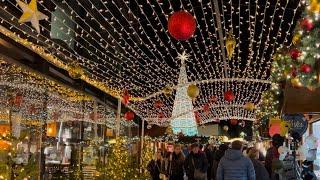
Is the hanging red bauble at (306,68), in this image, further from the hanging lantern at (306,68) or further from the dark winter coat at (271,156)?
the dark winter coat at (271,156)

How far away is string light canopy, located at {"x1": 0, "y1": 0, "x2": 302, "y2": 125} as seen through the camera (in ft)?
33.8

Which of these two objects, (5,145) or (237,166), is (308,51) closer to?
(237,166)

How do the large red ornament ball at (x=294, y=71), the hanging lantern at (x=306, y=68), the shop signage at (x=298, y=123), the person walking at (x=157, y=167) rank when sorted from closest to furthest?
the hanging lantern at (x=306, y=68), the large red ornament ball at (x=294, y=71), the shop signage at (x=298, y=123), the person walking at (x=157, y=167)

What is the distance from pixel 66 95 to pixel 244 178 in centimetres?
742

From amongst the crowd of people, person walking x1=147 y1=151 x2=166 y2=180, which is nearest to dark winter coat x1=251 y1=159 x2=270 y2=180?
the crowd of people

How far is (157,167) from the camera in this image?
1486 cm

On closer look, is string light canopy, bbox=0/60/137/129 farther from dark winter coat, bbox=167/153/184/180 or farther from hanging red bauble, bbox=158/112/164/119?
hanging red bauble, bbox=158/112/164/119

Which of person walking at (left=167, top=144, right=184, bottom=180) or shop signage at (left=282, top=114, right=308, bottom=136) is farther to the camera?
person walking at (left=167, top=144, right=184, bottom=180)

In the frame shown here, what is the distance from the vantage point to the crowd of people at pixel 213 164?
7742mm

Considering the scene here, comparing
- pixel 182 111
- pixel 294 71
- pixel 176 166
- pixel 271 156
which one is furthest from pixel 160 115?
pixel 294 71

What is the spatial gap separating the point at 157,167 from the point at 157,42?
17.0ft

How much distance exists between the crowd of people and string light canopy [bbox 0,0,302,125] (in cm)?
230

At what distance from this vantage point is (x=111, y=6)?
1738 centimetres

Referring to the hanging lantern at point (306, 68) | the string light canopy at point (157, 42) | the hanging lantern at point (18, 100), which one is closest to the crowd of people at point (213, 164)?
the hanging lantern at point (306, 68)
